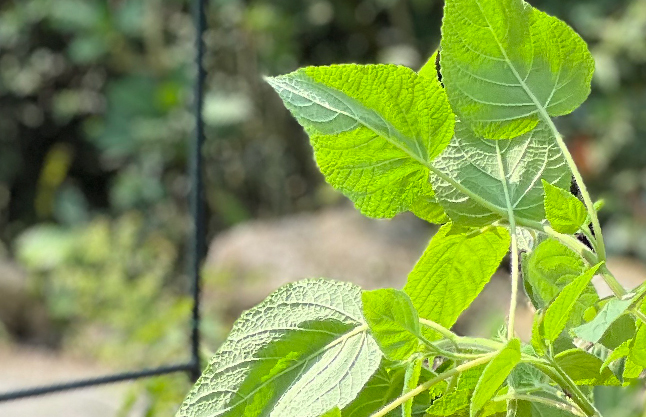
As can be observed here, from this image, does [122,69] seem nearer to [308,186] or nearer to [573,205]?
[308,186]

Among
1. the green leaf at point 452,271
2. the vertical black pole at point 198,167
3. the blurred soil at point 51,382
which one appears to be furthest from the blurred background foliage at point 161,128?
the green leaf at point 452,271

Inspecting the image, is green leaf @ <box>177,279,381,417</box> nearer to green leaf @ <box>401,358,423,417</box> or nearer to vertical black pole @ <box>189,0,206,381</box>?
green leaf @ <box>401,358,423,417</box>

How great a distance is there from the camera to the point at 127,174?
10.4 ft

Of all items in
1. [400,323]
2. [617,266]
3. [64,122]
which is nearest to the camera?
[400,323]

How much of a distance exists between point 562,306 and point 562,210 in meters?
0.03

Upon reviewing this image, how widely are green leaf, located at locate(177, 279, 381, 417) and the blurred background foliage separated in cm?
216

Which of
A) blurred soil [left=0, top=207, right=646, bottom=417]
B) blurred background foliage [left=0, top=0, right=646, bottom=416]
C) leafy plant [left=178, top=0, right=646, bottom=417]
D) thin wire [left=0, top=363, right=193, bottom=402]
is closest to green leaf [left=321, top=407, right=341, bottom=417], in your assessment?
leafy plant [left=178, top=0, right=646, bottom=417]

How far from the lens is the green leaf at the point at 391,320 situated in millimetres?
220

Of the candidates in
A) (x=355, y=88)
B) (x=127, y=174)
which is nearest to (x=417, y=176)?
(x=355, y=88)

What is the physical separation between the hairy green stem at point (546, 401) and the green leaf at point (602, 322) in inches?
1.2

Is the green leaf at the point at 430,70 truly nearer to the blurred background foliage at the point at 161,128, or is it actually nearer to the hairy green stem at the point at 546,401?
the hairy green stem at the point at 546,401

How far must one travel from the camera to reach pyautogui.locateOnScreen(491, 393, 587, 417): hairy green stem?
9.0 inches

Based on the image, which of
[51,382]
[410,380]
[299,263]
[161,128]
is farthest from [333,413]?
[161,128]

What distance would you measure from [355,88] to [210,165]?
308cm
